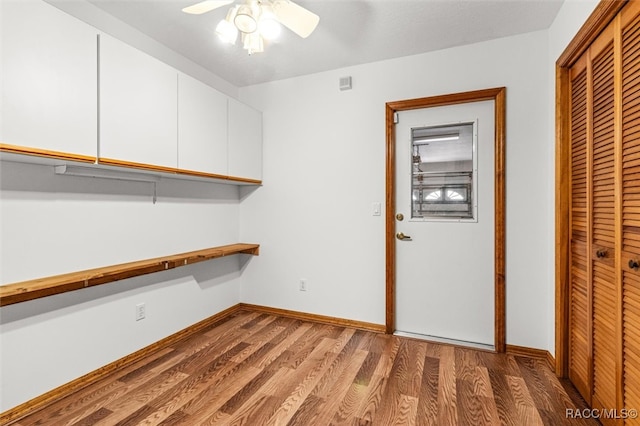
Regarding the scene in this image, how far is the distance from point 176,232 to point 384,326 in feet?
6.90

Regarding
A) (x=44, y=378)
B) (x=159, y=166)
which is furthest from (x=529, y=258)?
(x=44, y=378)

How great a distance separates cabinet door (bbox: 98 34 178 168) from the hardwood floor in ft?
4.91

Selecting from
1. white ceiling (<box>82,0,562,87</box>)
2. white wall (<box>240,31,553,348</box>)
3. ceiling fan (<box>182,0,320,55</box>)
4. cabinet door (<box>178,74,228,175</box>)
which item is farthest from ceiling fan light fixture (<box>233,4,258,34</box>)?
white wall (<box>240,31,553,348</box>)

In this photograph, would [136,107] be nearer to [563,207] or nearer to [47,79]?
[47,79]

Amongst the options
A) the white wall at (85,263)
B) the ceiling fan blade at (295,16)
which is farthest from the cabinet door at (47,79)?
the ceiling fan blade at (295,16)

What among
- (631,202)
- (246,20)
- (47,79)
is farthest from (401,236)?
(47,79)

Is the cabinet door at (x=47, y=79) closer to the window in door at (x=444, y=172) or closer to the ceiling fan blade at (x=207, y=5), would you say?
the ceiling fan blade at (x=207, y=5)

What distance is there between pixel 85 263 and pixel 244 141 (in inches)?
67.8

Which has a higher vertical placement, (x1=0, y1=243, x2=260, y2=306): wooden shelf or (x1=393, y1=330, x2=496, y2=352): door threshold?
(x1=0, y1=243, x2=260, y2=306): wooden shelf

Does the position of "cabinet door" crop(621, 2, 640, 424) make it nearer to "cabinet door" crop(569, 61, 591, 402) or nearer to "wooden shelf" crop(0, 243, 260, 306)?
"cabinet door" crop(569, 61, 591, 402)

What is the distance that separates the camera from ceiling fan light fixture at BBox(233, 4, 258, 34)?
1.56 meters

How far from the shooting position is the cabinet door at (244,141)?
9.87ft

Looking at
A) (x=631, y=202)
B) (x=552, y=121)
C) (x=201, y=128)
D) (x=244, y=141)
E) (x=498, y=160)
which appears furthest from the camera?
(x=244, y=141)

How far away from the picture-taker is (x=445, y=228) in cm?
Answer: 275
